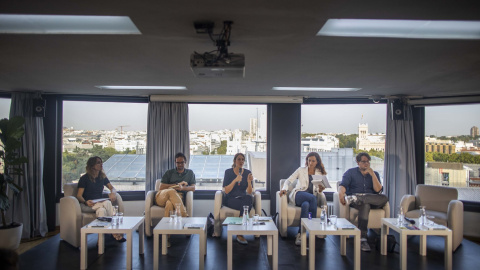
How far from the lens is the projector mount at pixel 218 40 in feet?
8.02

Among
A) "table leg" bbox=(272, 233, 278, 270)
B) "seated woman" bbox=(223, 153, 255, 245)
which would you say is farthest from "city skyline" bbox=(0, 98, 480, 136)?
"table leg" bbox=(272, 233, 278, 270)

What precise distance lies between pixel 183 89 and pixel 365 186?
3.27 m

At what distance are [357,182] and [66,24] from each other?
4.54 meters

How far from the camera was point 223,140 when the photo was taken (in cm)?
702

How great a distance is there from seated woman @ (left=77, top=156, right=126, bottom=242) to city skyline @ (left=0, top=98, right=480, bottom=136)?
1.49 metres

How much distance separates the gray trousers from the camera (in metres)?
5.00

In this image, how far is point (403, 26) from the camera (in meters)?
2.56

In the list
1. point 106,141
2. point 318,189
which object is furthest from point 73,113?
point 318,189

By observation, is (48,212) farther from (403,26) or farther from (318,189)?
(403,26)

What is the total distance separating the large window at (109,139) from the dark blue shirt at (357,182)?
3741 millimetres

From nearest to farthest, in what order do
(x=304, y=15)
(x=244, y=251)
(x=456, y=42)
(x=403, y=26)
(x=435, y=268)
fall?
A: (x=304, y=15) < (x=403, y=26) < (x=456, y=42) < (x=435, y=268) < (x=244, y=251)

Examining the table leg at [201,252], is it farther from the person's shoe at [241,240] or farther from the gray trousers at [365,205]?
the gray trousers at [365,205]

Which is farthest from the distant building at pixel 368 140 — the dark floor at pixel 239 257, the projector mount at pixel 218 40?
the projector mount at pixel 218 40

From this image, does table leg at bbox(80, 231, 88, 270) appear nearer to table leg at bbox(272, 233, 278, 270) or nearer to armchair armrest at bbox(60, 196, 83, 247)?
armchair armrest at bbox(60, 196, 83, 247)
